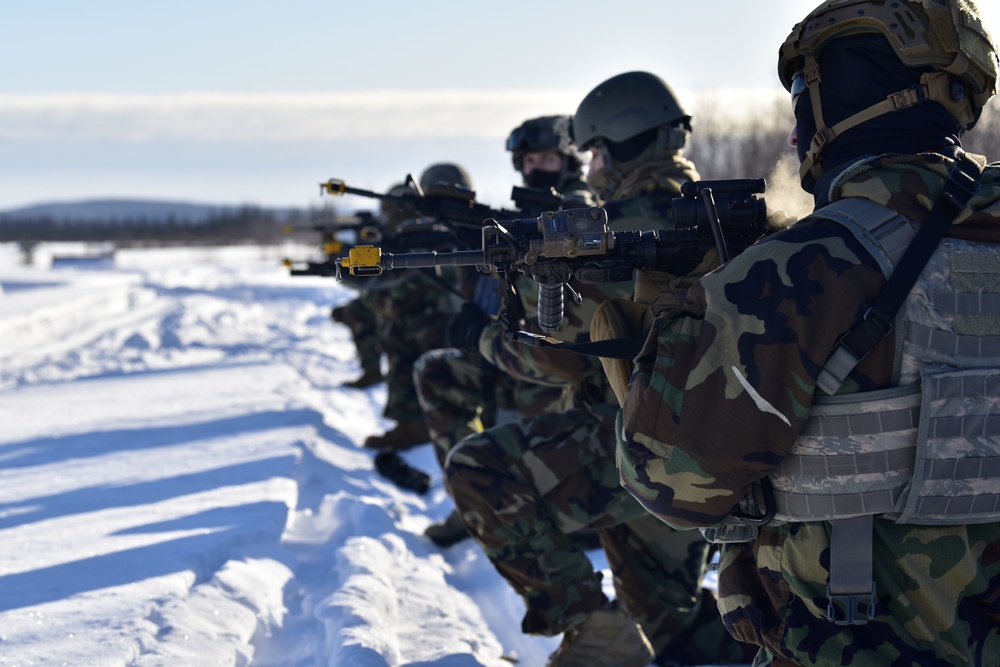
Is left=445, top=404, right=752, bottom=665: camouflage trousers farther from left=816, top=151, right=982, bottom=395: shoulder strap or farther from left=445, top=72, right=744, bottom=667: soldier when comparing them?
left=816, top=151, right=982, bottom=395: shoulder strap

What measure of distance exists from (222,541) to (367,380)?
7442 mm

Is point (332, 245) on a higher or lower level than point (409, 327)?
higher

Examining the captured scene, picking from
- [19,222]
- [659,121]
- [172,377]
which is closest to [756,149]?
[172,377]

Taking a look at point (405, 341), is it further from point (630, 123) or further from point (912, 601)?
point (912, 601)

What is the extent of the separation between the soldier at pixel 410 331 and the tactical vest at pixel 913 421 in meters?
6.49

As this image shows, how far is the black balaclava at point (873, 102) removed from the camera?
2.20 meters

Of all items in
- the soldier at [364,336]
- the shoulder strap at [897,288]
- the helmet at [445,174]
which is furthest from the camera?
the soldier at [364,336]

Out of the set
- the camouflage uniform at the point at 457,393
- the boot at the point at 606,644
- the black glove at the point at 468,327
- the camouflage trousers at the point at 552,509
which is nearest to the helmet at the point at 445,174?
the camouflage uniform at the point at 457,393

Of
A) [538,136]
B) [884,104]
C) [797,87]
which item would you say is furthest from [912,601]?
[538,136]

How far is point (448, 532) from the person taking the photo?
5805 mm

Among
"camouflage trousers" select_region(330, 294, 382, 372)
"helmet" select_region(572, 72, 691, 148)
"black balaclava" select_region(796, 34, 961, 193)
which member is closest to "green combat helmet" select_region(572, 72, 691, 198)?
"helmet" select_region(572, 72, 691, 148)

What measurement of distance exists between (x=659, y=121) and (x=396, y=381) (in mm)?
5445

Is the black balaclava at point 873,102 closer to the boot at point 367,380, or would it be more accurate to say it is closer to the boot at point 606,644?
the boot at point 606,644

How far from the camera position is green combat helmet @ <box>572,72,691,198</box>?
401 centimetres
